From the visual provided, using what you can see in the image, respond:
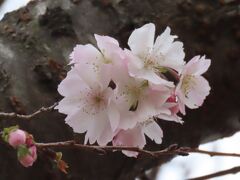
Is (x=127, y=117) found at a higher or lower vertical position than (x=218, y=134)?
higher

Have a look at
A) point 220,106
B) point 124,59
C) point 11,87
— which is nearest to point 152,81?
point 124,59

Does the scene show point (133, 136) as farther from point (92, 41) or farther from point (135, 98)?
point (92, 41)

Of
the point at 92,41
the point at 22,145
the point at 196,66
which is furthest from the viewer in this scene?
the point at 92,41

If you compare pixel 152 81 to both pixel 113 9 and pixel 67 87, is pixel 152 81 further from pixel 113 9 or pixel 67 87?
pixel 113 9

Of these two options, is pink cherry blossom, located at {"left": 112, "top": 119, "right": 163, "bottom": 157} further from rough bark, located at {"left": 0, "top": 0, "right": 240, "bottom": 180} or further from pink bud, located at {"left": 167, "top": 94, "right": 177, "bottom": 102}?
rough bark, located at {"left": 0, "top": 0, "right": 240, "bottom": 180}

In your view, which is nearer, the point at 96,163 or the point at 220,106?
the point at 96,163

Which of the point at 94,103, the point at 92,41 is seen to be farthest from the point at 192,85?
the point at 92,41

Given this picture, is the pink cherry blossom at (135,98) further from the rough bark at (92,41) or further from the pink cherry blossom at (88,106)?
the rough bark at (92,41)
